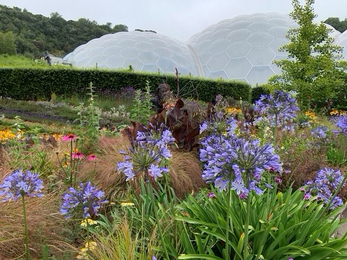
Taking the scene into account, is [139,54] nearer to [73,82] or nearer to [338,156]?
[73,82]

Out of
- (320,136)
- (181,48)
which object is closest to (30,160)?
(320,136)

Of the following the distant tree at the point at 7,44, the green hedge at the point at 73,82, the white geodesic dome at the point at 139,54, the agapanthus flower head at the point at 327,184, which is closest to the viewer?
the agapanthus flower head at the point at 327,184

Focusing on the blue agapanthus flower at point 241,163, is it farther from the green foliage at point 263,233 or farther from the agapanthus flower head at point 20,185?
the agapanthus flower head at point 20,185

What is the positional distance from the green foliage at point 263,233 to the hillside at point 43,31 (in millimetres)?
37939

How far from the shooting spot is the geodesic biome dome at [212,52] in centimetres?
2314

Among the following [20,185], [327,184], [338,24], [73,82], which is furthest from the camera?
[338,24]

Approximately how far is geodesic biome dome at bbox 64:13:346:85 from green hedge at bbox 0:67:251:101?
5.86 m

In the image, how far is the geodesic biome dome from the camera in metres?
23.1

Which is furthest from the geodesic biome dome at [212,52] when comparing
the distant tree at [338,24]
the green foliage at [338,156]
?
the green foliage at [338,156]

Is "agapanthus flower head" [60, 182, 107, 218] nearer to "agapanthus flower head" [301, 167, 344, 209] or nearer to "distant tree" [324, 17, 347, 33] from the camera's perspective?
"agapanthus flower head" [301, 167, 344, 209]

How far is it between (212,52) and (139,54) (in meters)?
5.00

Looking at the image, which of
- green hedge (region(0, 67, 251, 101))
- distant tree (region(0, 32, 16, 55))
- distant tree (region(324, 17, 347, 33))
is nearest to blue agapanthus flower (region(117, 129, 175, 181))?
green hedge (region(0, 67, 251, 101))

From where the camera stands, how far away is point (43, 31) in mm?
39219

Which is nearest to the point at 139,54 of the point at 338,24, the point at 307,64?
the point at 307,64
